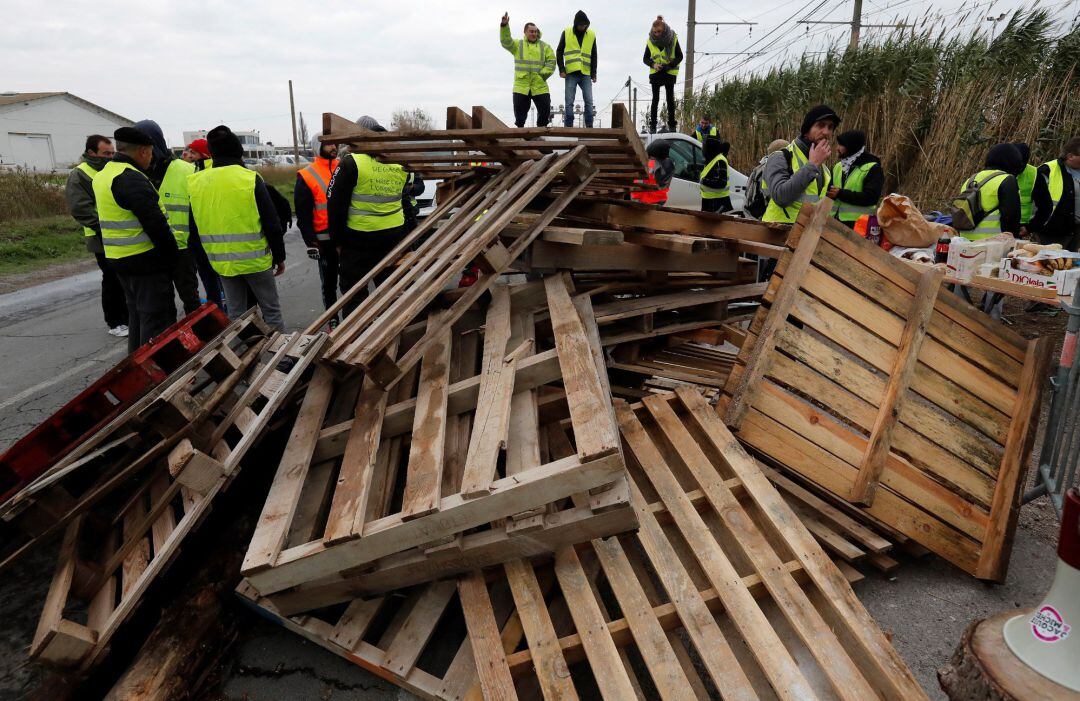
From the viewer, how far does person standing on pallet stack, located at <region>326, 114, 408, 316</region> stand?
4605 millimetres

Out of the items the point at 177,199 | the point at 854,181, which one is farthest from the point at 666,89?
the point at 177,199

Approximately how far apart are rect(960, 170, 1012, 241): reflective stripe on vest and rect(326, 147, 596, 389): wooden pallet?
359 centimetres

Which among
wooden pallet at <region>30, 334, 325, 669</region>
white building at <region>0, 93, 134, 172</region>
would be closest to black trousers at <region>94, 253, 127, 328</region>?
wooden pallet at <region>30, 334, 325, 669</region>

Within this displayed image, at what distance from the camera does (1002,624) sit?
1.58 meters

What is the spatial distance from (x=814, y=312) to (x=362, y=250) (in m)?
3.50

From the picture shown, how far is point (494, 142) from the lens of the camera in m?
4.16

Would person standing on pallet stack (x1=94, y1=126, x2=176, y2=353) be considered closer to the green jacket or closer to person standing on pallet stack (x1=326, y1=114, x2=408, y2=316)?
person standing on pallet stack (x1=326, y1=114, x2=408, y2=316)

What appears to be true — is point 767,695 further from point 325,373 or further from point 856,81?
point 856,81

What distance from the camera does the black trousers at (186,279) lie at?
17.1ft

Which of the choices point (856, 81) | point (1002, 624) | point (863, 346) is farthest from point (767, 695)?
point (856, 81)

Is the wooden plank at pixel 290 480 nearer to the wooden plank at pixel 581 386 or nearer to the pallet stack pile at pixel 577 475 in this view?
the pallet stack pile at pixel 577 475

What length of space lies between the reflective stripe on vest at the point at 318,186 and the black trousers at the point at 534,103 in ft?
19.0

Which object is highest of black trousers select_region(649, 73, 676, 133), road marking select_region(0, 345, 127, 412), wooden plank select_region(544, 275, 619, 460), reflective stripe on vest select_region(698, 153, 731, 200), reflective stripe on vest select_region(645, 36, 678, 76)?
reflective stripe on vest select_region(645, 36, 678, 76)

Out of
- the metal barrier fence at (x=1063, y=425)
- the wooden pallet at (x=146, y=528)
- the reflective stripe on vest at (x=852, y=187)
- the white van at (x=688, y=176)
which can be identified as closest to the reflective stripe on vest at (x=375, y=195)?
the wooden pallet at (x=146, y=528)
